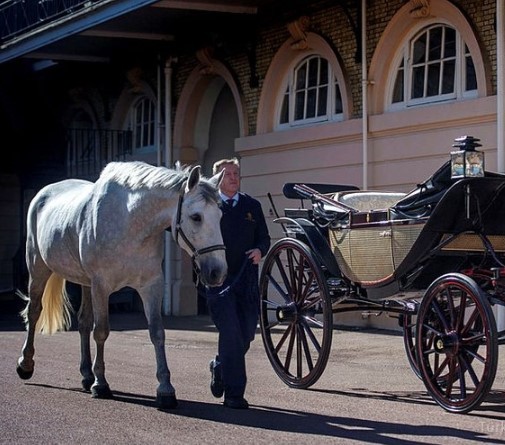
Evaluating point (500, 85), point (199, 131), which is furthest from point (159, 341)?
point (199, 131)

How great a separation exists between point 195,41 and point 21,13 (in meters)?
4.44

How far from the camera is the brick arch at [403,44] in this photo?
13609 millimetres

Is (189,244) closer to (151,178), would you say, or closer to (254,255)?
(254,255)

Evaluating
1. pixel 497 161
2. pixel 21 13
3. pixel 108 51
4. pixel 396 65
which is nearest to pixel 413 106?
pixel 396 65

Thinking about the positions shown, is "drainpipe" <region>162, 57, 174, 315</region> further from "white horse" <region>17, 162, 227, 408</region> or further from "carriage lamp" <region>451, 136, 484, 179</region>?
"carriage lamp" <region>451, 136, 484, 179</region>

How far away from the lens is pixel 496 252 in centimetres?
830

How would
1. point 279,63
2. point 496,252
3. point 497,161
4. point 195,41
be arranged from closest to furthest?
point 496,252 < point 497,161 < point 279,63 < point 195,41

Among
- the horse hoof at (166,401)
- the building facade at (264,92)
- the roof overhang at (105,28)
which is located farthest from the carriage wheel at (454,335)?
the roof overhang at (105,28)

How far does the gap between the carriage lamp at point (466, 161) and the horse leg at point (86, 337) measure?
11.2 feet

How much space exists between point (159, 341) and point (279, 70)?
933 centimetres

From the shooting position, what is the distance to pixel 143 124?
21.4 meters

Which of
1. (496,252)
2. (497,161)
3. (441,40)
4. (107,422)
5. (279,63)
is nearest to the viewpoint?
(107,422)

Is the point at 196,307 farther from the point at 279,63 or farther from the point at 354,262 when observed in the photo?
the point at 354,262

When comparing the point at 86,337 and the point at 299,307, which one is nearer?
the point at 299,307
